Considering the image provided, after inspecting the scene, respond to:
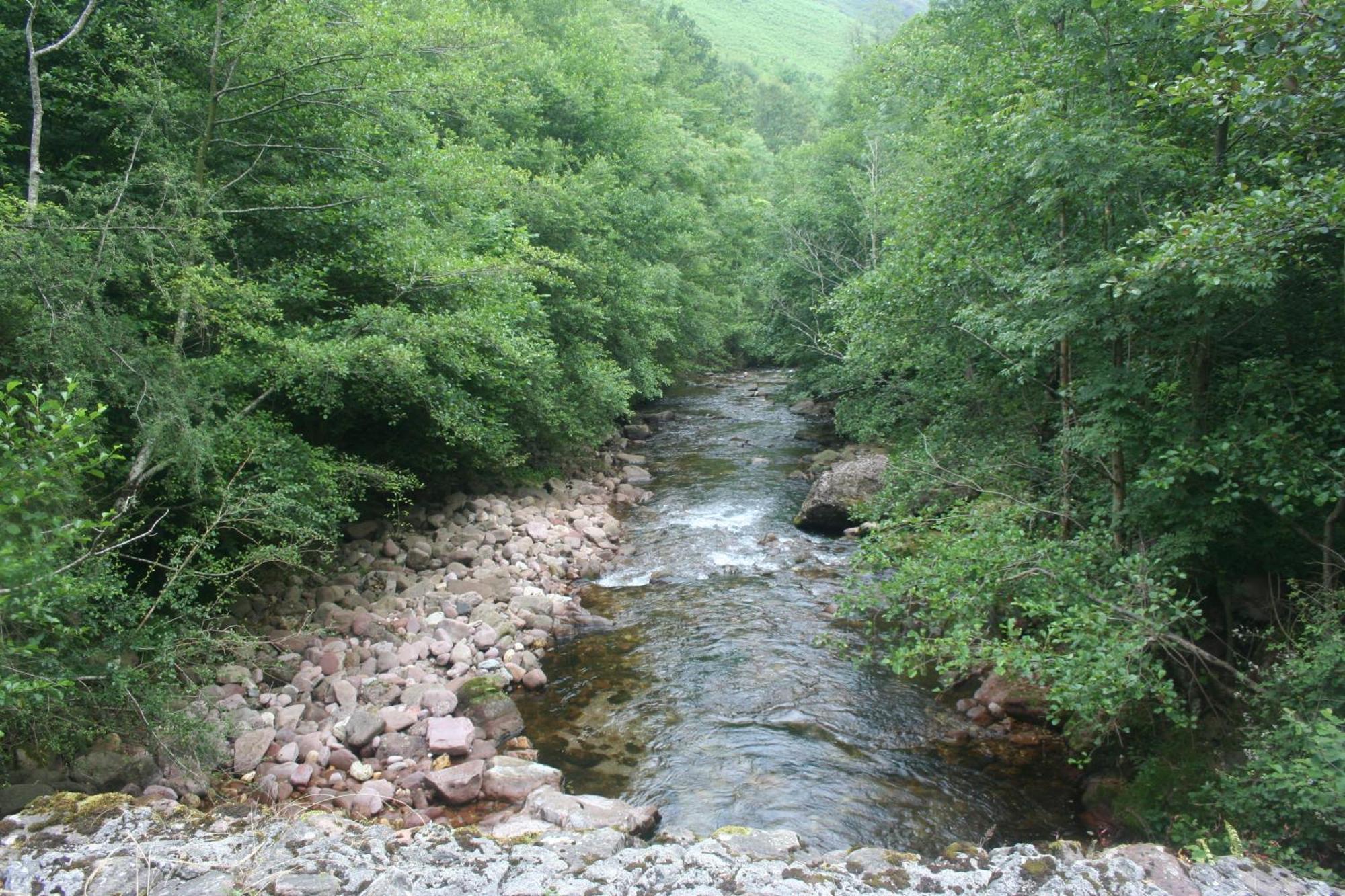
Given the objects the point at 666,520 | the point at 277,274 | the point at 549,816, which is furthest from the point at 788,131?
the point at 549,816

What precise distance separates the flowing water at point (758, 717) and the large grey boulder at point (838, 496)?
18.2 inches

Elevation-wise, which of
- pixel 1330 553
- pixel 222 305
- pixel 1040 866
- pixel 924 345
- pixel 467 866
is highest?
pixel 924 345

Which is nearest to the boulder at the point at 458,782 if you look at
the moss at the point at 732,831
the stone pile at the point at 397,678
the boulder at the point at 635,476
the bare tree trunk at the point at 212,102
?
the stone pile at the point at 397,678

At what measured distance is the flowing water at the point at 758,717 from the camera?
6816mm

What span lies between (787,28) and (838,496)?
5227 inches

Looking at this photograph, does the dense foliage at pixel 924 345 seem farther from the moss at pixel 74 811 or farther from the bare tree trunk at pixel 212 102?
the moss at pixel 74 811

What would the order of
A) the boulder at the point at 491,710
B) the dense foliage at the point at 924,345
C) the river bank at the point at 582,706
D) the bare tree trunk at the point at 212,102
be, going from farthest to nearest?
the bare tree trunk at the point at 212,102
the boulder at the point at 491,710
the river bank at the point at 582,706
the dense foliage at the point at 924,345

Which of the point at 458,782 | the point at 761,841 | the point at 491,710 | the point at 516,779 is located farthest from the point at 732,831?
the point at 491,710

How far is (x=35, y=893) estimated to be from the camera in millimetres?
3865

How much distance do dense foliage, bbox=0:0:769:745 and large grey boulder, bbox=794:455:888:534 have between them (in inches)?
195

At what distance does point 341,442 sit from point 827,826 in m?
8.96

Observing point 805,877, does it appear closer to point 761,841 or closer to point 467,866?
point 761,841

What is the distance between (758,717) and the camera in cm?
846

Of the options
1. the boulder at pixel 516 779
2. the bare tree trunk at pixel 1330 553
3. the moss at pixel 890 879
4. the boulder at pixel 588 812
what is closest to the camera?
the moss at pixel 890 879
